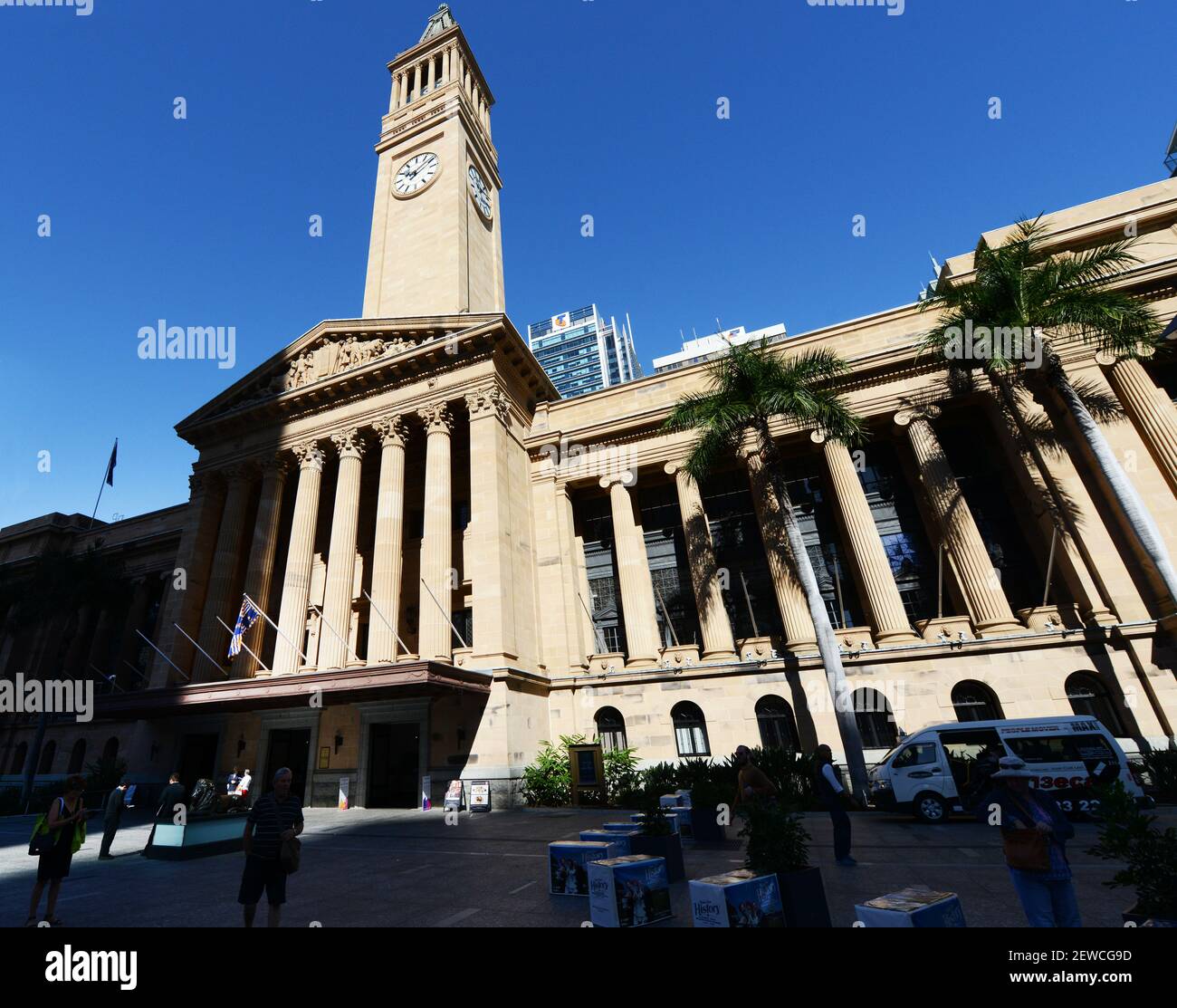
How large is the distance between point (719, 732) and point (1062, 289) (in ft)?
67.4

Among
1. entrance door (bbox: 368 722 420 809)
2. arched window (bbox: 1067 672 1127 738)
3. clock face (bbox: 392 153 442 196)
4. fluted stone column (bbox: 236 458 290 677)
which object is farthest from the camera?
clock face (bbox: 392 153 442 196)

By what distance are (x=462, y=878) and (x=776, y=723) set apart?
1695cm

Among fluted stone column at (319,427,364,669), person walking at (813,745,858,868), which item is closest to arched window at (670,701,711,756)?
fluted stone column at (319,427,364,669)

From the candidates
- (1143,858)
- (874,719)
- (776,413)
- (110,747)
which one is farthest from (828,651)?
(110,747)

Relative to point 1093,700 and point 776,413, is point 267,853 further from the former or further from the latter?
point 1093,700

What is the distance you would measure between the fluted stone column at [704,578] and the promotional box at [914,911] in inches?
797

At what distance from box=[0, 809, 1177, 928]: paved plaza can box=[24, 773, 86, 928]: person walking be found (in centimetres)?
49

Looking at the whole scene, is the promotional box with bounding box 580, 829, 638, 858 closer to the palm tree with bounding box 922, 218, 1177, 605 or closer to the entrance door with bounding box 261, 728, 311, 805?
the palm tree with bounding box 922, 218, 1177, 605

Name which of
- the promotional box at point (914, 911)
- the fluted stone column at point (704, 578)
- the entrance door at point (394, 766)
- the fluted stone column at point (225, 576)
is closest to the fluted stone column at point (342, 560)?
the entrance door at point (394, 766)

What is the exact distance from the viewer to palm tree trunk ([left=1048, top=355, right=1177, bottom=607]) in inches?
721

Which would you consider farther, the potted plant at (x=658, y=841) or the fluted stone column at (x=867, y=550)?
the fluted stone column at (x=867, y=550)

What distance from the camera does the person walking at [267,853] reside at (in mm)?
6300

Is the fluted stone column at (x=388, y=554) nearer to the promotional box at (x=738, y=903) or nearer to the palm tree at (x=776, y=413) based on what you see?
the palm tree at (x=776, y=413)
